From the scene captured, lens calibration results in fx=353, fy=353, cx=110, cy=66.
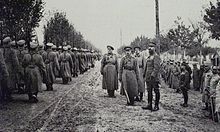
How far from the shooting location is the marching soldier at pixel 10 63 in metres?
11.9

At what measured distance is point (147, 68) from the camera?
36.6 feet

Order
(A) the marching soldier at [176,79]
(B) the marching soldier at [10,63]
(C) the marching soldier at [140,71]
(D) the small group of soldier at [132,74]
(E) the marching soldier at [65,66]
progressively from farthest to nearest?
1. (E) the marching soldier at [65,66]
2. (A) the marching soldier at [176,79]
3. (C) the marching soldier at [140,71]
4. (B) the marching soldier at [10,63]
5. (D) the small group of soldier at [132,74]

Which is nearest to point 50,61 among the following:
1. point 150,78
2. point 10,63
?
point 10,63

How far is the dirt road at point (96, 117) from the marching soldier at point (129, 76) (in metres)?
0.48

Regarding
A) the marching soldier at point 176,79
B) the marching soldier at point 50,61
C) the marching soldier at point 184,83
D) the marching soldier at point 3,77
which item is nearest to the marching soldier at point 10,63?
the marching soldier at point 3,77

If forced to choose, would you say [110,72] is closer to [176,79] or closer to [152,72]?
[152,72]

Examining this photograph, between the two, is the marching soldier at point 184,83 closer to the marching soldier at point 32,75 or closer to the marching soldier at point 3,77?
the marching soldier at point 32,75

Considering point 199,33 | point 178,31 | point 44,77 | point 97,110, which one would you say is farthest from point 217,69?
point 178,31

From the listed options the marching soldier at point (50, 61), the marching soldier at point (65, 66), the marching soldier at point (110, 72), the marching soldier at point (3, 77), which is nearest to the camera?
the marching soldier at point (3, 77)

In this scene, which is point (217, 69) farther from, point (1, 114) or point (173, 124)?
point (1, 114)

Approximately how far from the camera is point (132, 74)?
1241cm

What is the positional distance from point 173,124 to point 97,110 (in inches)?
107

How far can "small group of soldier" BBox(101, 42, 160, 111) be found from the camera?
11.0 m

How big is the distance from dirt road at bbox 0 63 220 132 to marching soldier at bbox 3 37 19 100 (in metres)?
0.61
